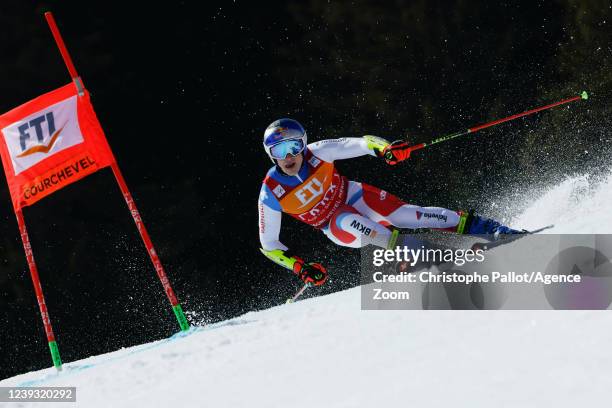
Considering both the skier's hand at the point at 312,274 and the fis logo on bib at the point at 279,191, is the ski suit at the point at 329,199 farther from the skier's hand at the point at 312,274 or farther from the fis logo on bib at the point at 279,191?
the skier's hand at the point at 312,274

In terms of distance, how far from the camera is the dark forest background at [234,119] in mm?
10969

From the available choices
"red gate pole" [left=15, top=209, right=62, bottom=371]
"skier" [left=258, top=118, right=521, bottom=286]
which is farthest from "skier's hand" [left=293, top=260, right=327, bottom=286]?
"red gate pole" [left=15, top=209, right=62, bottom=371]

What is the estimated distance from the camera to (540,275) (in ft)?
10.4

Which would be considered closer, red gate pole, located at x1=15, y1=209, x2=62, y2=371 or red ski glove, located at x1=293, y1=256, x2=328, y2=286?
red ski glove, located at x1=293, y1=256, x2=328, y2=286

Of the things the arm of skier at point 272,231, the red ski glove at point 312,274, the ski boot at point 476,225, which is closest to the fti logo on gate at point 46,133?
the arm of skier at point 272,231

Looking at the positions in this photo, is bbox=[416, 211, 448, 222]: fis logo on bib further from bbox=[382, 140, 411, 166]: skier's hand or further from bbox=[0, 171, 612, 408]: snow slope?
bbox=[0, 171, 612, 408]: snow slope

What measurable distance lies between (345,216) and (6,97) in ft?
24.6

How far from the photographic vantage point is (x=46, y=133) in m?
4.87

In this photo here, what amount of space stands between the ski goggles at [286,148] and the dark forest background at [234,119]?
6.72 metres

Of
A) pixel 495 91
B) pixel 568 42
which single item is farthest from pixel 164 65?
pixel 568 42

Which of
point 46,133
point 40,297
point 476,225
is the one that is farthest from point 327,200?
point 40,297

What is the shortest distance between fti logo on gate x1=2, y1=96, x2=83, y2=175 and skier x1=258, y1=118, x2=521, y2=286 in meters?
1.23

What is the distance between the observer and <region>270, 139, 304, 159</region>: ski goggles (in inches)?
187

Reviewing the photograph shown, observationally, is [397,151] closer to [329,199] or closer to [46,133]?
[329,199]
